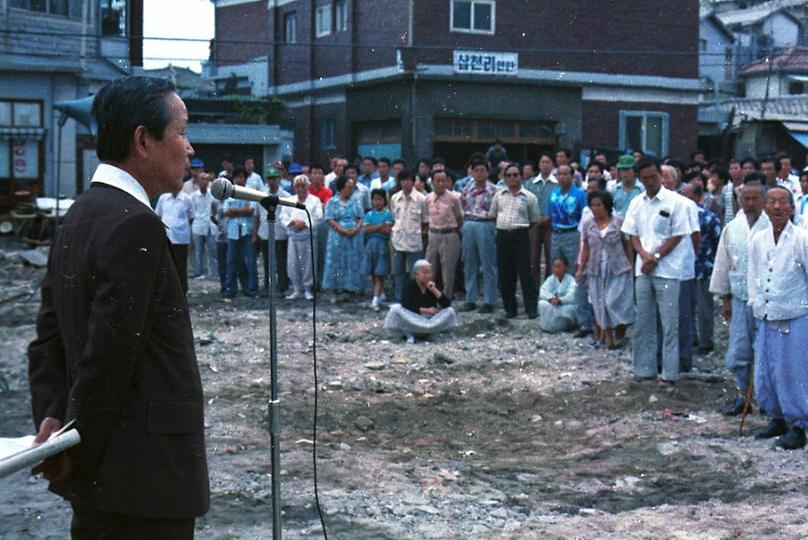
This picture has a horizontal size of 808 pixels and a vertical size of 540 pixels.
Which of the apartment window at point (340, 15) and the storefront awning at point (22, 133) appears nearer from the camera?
the storefront awning at point (22, 133)

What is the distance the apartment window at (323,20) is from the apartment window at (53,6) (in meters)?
6.76

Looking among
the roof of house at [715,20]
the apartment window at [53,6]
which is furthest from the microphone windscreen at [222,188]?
the roof of house at [715,20]

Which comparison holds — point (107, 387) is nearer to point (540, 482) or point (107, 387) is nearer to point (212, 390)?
point (540, 482)

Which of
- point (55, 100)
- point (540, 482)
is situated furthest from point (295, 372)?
point (55, 100)

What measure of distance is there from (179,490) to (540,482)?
4.42 metres

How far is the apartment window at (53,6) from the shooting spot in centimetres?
2719

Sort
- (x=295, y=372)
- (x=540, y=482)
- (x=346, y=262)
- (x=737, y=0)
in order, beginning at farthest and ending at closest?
(x=737, y=0)
(x=346, y=262)
(x=295, y=372)
(x=540, y=482)

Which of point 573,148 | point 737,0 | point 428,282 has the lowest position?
point 428,282

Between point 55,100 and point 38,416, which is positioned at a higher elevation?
point 55,100

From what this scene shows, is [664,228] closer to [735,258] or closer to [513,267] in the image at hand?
[735,258]

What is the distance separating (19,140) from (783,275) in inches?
893

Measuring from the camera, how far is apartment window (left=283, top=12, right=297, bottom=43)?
33.5 m

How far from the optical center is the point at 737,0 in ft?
175

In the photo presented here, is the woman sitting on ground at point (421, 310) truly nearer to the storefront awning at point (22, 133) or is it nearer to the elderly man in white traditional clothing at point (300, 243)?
the elderly man in white traditional clothing at point (300, 243)
